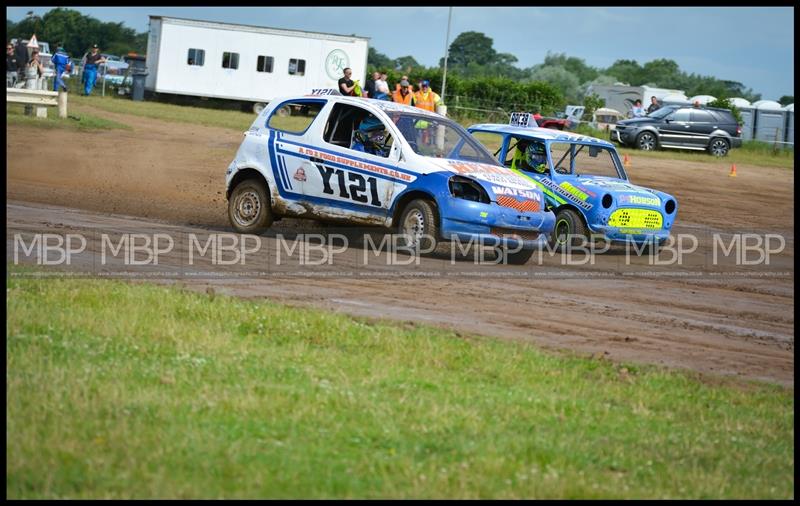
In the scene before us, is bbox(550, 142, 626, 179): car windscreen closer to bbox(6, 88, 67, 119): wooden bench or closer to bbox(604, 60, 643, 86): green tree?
bbox(6, 88, 67, 119): wooden bench

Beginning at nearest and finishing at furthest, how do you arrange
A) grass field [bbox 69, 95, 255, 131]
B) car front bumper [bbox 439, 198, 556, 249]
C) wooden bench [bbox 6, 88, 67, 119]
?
car front bumper [bbox 439, 198, 556, 249] < wooden bench [bbox 6, 88, 67, 119] < grass field [bbox 69, 95, 255, 131]

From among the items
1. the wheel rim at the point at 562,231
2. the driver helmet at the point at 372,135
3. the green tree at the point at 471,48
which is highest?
the green tree at the point at 471,48

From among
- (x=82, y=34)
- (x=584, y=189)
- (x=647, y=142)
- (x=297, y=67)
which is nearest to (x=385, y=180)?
(x=584, y=189)

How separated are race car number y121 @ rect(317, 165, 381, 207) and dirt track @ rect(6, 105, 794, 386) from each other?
0.73 m

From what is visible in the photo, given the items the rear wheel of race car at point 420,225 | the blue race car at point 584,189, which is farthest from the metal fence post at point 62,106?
the rear wheel of race car at point 420,225

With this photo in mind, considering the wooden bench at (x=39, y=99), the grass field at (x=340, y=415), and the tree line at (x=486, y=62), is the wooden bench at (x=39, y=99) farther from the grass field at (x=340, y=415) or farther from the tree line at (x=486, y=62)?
the tree line at (x=486, y=62)

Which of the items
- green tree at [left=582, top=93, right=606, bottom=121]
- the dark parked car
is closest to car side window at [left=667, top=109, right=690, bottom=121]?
the dark parked car

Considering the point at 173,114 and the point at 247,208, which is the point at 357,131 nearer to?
the point at 247,208

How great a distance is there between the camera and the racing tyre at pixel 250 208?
535 inches

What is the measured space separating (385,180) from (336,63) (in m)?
30.9

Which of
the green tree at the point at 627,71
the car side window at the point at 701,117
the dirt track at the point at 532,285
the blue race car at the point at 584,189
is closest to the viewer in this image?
the dirt track at the point at 532,285

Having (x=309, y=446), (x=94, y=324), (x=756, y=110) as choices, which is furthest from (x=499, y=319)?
(x=756, y=110)

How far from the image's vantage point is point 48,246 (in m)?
11.9

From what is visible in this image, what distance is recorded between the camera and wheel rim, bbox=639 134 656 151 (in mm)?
34219
